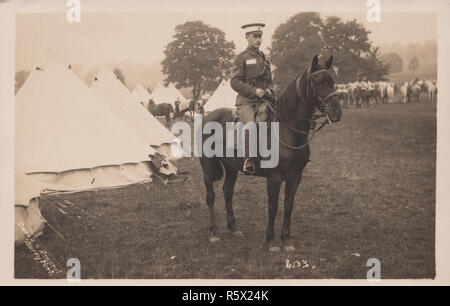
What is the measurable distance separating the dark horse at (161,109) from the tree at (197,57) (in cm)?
54

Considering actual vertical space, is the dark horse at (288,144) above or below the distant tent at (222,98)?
below

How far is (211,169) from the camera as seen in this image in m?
7.49

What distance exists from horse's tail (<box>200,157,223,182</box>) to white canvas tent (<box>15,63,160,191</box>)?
1516 millimetres

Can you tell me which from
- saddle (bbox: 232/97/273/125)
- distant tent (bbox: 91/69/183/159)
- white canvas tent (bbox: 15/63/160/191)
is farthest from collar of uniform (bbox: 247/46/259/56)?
white canvas tent (bbox: 15/63/160/191)

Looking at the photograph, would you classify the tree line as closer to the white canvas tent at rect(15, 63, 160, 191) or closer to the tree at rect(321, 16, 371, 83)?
the tree at rect(321, 16, 371, 83)

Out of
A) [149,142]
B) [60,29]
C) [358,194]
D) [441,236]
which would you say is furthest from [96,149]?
[441,236]

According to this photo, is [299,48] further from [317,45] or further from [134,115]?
[134,115]

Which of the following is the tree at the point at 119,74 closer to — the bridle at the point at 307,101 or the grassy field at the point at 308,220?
the grassy field at the point at 308,220

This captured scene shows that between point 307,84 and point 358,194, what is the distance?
7.78 feet

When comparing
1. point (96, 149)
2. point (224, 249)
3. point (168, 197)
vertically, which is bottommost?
point (224, 249)

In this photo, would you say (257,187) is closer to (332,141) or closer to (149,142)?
(332,141)

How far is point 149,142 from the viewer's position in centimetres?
916

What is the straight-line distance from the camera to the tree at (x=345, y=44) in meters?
7.62

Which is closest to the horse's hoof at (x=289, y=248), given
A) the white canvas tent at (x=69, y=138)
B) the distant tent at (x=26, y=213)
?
the white canvas tent at (x=69, y=138)
